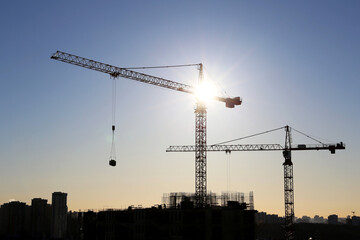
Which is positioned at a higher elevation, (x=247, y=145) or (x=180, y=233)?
(x=247, y=145)

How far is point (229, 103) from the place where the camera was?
143 meters

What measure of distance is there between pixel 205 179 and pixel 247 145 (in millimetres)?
37414

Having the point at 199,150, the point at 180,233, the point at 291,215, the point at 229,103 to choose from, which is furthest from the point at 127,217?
the point at 291,215

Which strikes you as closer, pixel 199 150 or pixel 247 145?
pixel 199 150

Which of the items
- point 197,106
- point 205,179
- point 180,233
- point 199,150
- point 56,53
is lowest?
point 180,233

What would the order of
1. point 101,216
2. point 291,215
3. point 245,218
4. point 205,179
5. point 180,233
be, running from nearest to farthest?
point 180,233
point 245,218
point 101,216
point 205,179
point 291,215

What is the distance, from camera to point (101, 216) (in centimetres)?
12306

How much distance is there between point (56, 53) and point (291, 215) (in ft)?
305

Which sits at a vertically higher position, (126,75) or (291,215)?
(126,75)

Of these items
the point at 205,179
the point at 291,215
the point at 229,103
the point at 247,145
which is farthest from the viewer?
the point at 247,145

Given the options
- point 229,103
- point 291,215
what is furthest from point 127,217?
point 291,215

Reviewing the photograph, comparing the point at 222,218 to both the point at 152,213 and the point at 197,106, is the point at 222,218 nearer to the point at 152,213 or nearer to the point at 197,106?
the point at 152,213

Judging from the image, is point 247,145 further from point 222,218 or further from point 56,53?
point 56,53

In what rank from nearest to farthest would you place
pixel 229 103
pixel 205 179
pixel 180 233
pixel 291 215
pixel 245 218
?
pixel 180 233
pixel 245 218
pixel 205 179
pixel 229 103
pixel 291 215
